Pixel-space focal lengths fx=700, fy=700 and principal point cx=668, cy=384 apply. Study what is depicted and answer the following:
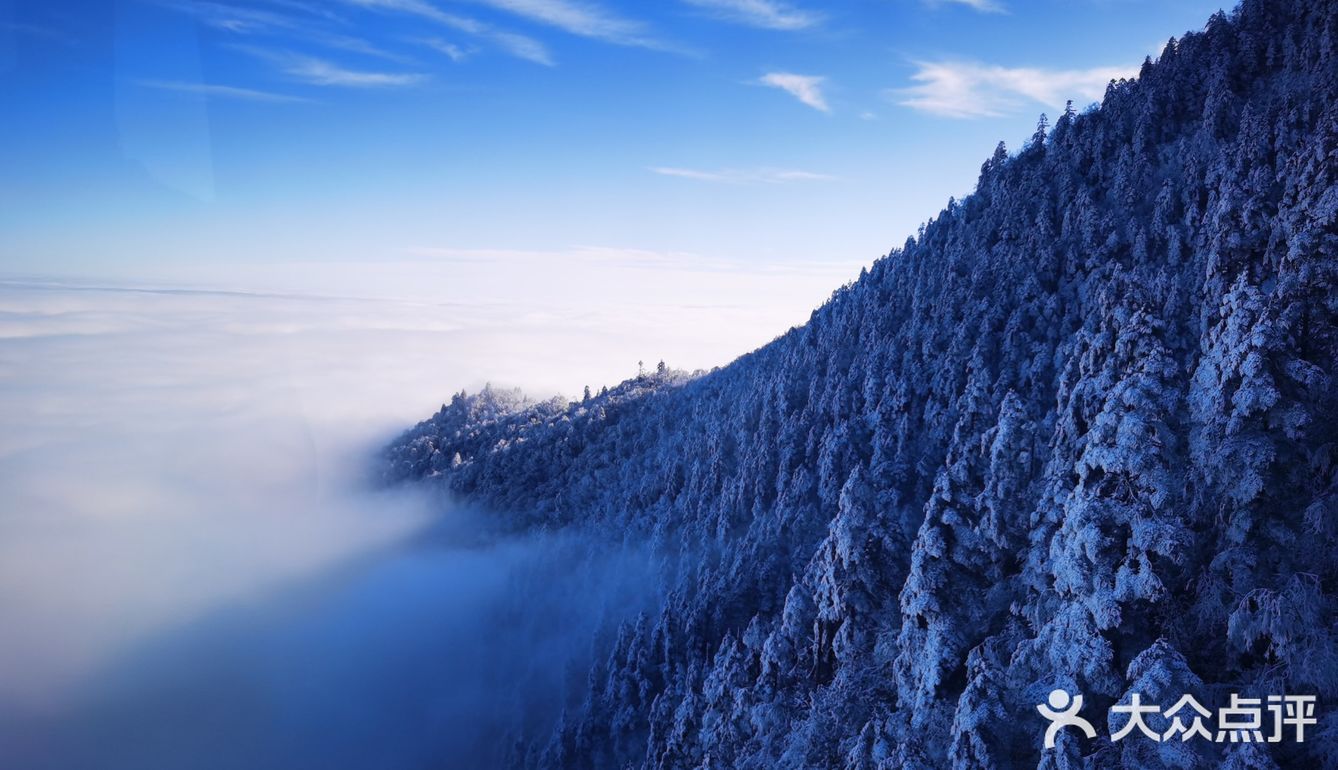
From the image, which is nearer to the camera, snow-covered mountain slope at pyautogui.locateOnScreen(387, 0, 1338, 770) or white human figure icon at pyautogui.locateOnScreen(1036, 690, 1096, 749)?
white human figure icon at pyautogui.locateOnScreen(1036, 690, 1096, 749)

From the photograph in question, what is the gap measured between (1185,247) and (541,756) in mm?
94019

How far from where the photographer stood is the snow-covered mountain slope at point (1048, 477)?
27500 mm

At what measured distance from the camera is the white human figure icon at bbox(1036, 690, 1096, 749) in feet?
88.1

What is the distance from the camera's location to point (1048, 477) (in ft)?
131

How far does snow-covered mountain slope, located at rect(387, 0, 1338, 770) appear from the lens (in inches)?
1083

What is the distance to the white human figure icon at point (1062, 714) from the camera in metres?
26.8

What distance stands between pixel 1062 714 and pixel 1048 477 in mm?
15512

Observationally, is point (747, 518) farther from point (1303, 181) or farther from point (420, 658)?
point (420, 658)

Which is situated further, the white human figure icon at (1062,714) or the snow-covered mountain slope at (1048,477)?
the snow-covered mountain slope at (1048,477)

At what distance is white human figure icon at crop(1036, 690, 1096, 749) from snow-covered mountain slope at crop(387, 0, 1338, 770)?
1.85ft

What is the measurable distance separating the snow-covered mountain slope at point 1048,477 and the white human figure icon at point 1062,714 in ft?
1.85

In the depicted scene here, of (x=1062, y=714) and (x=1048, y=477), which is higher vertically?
(x=1048, y=477)

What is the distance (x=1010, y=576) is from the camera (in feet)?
135

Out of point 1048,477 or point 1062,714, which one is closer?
point 1062,714
